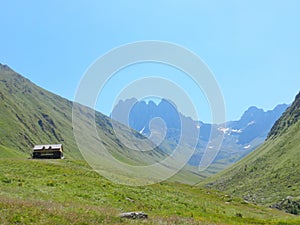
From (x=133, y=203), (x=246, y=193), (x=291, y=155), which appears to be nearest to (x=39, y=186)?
(x=133, y=203)

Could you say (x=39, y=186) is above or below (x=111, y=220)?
above

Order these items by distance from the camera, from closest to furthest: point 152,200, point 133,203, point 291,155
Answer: point 133,203 → point 152,200 → point 291,155

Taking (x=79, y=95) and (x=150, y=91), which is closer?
(x=79, y=95)

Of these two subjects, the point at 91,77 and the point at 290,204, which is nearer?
the point at 91,77

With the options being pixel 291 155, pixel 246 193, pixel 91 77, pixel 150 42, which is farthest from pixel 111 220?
pixel 291 155

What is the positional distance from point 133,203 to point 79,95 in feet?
42.1

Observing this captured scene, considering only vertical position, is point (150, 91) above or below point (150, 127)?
above

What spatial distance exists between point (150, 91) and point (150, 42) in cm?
422

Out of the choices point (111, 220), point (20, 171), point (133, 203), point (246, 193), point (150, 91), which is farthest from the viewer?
point (246, 193)

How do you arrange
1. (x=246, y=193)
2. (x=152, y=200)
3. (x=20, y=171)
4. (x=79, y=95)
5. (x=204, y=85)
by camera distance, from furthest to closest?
1. (x=246, y=193)
2. (x=20, y=171)
3. (x=152, y=200)
4. (x=204, y=85)
5. (x=79, y=95)

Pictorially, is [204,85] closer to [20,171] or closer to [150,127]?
[150,127]

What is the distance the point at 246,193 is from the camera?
7156 inches

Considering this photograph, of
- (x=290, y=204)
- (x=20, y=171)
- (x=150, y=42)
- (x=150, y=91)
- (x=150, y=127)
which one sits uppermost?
(x=150, y=42)

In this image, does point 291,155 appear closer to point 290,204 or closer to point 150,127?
point 290,204
